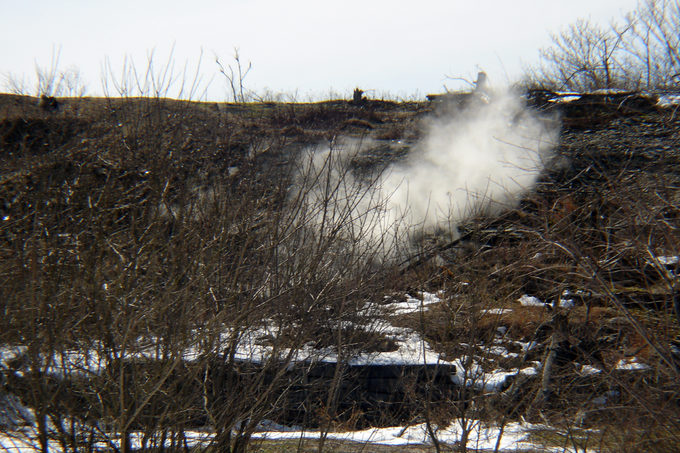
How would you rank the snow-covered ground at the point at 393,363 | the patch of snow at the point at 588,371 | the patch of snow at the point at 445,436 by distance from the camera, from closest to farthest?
the snow-covered ground at the point at 393,363
the patch of snow at the point at 445,436
the patch of snow at the point at 588,371

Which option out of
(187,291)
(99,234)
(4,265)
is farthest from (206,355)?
(4,265)

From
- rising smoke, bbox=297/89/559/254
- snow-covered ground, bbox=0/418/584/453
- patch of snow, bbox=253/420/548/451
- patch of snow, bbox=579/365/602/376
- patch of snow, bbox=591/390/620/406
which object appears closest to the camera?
snow-covered ground, bbox=0/418/584/453

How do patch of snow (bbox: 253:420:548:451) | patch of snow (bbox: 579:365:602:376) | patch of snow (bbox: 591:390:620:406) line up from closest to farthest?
1. patch of snow (bbox: 253:420:548:451)
2. patch of snow (bbox: 591:390:620:406)
3. patch of snow (bbox: 579:365:602:376)

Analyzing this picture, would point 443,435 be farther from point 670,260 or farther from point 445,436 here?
point 670,260

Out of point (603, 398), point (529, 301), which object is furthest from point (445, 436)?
point (529, 301)

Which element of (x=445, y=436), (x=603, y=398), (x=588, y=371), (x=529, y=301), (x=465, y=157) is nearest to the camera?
(x=603, y=398)

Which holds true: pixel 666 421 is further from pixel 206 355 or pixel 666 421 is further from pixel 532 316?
pixel 532 316

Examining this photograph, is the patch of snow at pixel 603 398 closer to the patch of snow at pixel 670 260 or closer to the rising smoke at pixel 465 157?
the patch of snow at pixel 670 260

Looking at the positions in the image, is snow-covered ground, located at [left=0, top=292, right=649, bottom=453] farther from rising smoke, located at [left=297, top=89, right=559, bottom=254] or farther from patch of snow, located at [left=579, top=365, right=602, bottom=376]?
rising smoke, located at [left=297, top=89, right=559, bottom=254]

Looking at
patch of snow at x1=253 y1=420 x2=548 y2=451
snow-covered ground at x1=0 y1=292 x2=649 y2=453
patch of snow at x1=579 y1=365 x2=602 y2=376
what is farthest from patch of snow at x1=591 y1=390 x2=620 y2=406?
patch of snow at x1=253 y1=420 x2=548 y2=451

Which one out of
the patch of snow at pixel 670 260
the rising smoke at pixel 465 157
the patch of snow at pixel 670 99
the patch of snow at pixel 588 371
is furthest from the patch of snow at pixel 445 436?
the rising smoke at pixel 465 157

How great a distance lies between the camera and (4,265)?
16.0 feet

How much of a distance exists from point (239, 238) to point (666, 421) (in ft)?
14.7

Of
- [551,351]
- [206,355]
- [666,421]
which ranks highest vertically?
[206,355]
